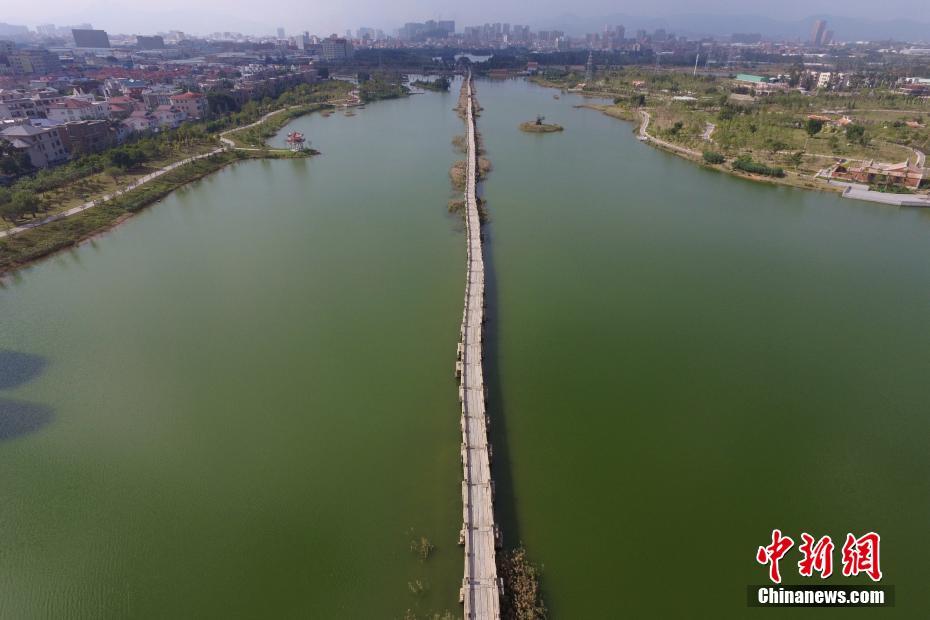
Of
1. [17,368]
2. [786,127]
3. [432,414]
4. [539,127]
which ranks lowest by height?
[432,414]

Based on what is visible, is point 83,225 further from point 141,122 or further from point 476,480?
point 476,480

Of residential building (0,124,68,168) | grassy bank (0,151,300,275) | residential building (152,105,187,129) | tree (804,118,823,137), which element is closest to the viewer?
grassy bank (0,151,300,275)

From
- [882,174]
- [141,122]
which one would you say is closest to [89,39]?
[141,122]

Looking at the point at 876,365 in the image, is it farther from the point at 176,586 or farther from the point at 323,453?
the point at 176,586

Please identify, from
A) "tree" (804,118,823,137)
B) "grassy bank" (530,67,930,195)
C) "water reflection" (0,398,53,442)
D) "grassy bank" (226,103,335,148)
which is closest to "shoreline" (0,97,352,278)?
"grassy bank" (226,103,335,148)

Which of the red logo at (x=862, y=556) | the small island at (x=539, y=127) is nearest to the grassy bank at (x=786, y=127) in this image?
the small island at (x=539, y=127)

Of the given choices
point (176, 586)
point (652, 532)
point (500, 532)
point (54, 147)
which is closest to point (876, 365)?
point (652, 532)

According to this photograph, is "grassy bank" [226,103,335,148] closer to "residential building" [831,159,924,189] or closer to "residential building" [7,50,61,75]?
"residential building" [831,159,924,189]
